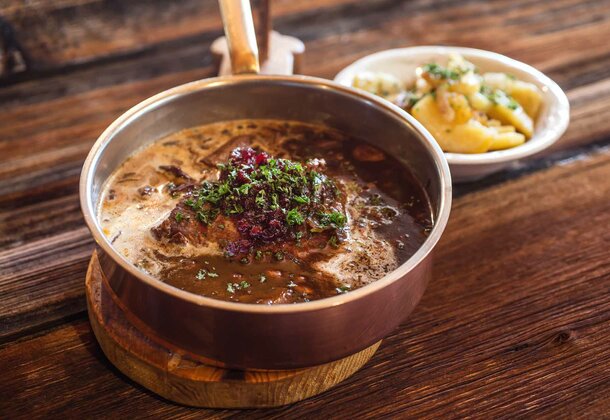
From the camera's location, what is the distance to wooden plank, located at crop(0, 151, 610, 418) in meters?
1.97

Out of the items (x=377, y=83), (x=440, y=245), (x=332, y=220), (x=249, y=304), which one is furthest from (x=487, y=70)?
(x=249, y=304)

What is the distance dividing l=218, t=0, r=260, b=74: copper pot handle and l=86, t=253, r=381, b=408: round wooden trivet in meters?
1.02

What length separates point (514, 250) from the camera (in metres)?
2.54

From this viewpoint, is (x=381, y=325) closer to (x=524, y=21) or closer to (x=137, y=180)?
(x=137, y=180)

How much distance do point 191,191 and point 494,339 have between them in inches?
45.1

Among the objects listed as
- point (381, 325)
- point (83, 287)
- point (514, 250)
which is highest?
point (381, 325)

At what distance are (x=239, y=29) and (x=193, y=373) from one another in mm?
1244

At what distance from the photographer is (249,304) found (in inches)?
63.6

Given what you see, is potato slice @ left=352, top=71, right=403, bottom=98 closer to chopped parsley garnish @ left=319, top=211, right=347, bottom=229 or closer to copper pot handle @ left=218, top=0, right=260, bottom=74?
copper pot handle @ left=218, top=0, right=260, bottom=74

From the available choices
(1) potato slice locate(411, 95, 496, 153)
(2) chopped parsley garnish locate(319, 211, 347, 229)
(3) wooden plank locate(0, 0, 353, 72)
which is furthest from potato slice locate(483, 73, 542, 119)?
(3) wooden plank locate(0, 0, 353, 72)

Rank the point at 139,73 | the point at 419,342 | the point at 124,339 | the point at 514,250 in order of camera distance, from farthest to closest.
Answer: the point at 139,73 → the point at 514,250 → the point at 419,342 → the point at 124,339

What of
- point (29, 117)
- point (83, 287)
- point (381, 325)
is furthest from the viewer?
point (29, 117)

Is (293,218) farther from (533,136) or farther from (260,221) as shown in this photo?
(533,136)

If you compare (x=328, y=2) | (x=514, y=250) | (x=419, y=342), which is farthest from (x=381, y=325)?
(x=328, y=2)
